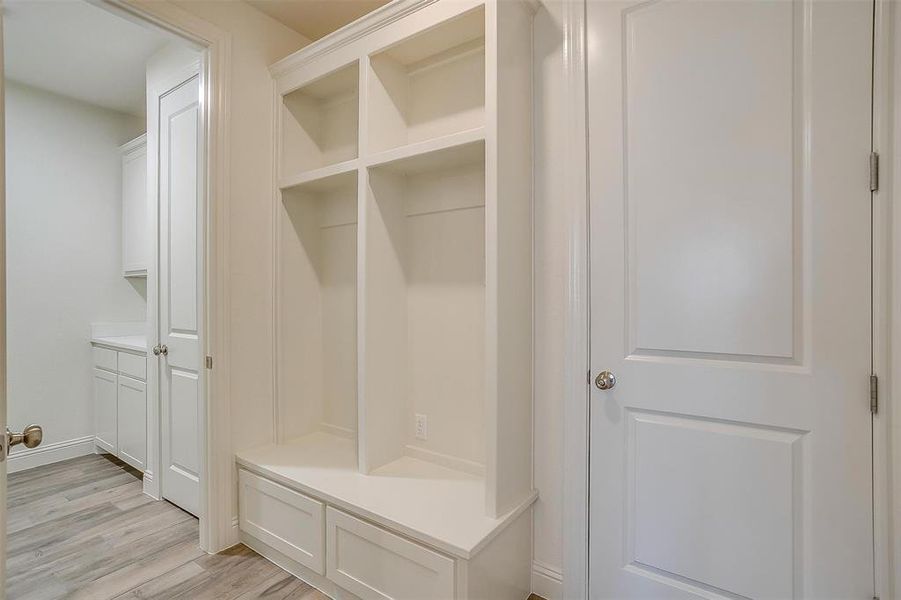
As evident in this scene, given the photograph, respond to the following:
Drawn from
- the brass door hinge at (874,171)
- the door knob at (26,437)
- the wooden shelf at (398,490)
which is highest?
the brass door hinge at (874,171)

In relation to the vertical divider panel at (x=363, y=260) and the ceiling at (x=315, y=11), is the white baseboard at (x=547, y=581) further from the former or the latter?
the ceiling at (x=315, y=11)

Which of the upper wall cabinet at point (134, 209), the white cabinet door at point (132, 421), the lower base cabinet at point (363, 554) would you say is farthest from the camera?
the upper wall cabinet at point (134, 209)

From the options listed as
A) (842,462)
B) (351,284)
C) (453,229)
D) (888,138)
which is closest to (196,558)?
(351,284)

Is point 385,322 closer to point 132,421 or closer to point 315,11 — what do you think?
point 315,11

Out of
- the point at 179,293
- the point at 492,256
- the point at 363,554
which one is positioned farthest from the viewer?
the point at 179,293

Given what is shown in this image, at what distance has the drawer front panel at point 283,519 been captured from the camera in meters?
1.81

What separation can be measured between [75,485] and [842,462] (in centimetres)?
399

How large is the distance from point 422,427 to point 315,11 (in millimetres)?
2185

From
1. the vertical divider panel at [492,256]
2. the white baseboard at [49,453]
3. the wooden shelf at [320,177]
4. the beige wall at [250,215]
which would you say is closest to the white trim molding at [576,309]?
the vertical divider panel at [492,256]

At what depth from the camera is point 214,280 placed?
2.05 metres

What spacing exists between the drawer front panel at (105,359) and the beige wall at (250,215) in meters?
1.70

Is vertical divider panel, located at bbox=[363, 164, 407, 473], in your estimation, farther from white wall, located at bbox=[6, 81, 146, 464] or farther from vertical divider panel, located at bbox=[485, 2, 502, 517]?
white wall, located at bbox=[6, 81, 146, 464]

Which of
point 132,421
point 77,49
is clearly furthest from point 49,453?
point 77,49

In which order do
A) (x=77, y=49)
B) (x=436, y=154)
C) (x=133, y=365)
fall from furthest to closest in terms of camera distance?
(x=133, y=365) → (x=77, y=49) → (x=436, y=154)
